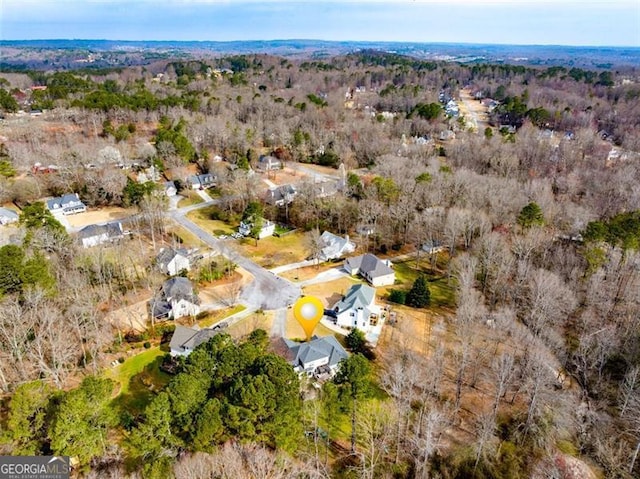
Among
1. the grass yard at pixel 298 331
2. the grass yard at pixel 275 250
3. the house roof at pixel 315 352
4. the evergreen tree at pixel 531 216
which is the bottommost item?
the grass yard at pixel 298 331

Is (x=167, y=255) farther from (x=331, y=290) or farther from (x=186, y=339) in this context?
(x=331, y=290)

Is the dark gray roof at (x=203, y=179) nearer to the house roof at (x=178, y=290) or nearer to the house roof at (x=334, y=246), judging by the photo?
the house roof at (x=334, y=246)

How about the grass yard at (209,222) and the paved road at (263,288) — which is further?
the grass yard at (209,222)

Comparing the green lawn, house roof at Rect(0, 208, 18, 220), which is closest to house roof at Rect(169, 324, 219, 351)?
the green lawn

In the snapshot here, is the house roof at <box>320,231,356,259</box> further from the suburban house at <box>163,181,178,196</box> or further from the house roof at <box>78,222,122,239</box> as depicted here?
the suburban house at <box>163,181,178,196</box>

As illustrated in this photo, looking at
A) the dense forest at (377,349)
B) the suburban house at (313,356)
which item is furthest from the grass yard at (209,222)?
the suburban house at (313,356)

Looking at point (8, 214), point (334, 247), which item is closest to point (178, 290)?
point (334, 247)

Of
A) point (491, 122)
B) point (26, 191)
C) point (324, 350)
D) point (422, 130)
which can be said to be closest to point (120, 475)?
point (324, 350)

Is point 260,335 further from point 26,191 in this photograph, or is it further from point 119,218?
point 26,191
